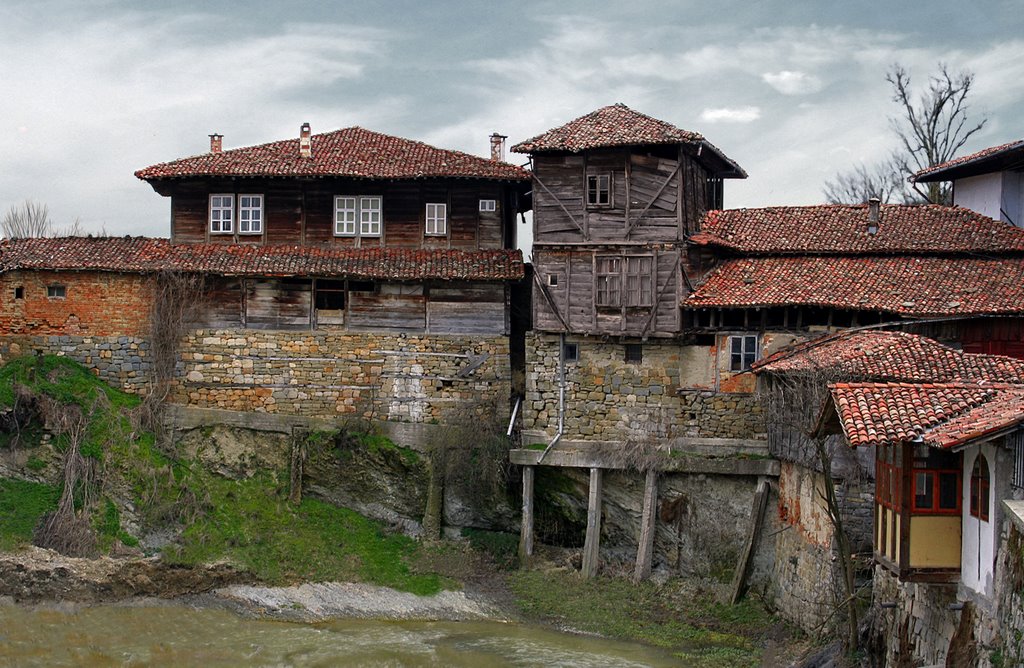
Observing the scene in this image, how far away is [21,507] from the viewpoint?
1102 inches

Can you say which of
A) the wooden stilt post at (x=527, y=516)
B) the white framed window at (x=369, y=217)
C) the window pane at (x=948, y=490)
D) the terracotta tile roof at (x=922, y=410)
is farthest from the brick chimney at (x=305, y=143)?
the window pane at (x=948, y=490)

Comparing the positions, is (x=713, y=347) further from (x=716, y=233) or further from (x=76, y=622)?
(x=76, y=622)

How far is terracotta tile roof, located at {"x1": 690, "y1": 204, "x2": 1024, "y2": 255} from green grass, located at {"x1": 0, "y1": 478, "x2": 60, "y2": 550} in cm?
1818

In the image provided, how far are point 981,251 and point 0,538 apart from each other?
25850 mm

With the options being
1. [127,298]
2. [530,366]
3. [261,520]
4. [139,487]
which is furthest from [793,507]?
[127,298]

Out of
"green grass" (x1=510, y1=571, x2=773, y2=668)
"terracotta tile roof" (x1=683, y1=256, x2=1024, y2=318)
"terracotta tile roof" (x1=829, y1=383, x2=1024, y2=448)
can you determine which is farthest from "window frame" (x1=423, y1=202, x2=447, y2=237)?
"terracotta tile roof" (x1=829, y1=383, x2=1024, y2=448)

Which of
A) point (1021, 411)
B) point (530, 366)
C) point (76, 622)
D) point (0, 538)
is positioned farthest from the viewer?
point (530, 366)

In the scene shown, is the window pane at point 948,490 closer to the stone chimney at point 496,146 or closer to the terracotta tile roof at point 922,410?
the terracotta tile roof at point 922,410

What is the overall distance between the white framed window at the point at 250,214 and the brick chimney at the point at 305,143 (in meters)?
1.84

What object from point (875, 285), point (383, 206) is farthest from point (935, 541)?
point (383, 206)

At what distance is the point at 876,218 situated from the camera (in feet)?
97.7

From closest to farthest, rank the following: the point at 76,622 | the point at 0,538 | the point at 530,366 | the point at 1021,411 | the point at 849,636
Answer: the point at 1021,411 → the point at 849,636 → the point at 76,622 → the point at 0,538 → the point at 530,366

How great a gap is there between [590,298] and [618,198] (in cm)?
274

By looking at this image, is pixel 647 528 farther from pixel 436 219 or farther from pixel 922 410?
pixel 922 410
